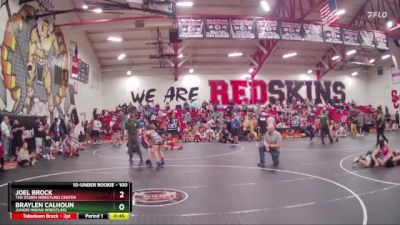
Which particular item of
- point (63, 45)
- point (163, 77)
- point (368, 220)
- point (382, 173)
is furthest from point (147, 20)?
point (368, 220)

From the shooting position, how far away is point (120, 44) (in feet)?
78.0

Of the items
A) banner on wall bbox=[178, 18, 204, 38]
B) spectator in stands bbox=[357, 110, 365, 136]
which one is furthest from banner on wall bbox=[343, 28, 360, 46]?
banner on wall bbox=[178, 18, 204, 38]

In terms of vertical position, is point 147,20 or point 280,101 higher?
point 147,20

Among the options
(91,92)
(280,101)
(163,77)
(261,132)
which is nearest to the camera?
(261,132)

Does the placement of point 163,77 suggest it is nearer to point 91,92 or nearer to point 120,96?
point 120,96

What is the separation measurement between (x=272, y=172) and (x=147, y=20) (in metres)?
12.1

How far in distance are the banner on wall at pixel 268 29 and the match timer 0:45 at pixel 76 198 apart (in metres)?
15.2

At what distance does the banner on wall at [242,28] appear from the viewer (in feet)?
57.0

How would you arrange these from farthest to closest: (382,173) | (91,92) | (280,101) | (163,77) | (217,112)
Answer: (280,101)
(163,77)
(217,112)
(91,92)
(382,173)

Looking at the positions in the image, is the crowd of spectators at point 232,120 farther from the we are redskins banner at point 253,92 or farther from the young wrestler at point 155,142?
the young wrestler at point 155,142

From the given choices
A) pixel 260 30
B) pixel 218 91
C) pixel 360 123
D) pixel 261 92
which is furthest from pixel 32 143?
pixel 360 123

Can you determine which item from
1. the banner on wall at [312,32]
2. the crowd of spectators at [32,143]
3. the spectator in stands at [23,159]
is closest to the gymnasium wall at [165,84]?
the banner on wall at [312,32]

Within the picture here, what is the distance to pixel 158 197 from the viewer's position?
609 centimetres

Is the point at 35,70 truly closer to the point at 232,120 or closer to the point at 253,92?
the point at 232,120
